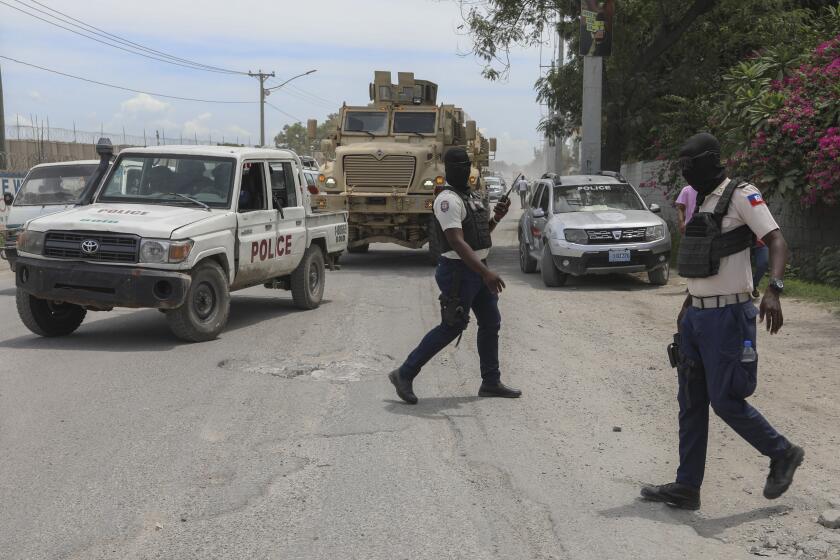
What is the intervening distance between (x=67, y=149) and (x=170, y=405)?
31020mm

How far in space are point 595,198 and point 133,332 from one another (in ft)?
26.9

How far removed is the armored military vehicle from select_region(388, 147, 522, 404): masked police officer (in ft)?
30.7

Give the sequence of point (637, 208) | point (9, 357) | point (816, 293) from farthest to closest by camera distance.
Answer: point (637, 208) → point (816, 293) → point (9, 357)

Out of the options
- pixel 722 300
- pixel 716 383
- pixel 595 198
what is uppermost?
pixel 595 198

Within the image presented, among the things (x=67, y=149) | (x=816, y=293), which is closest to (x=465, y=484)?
(x=816, y=293)

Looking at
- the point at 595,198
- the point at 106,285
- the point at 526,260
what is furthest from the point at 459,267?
the point at 526,260

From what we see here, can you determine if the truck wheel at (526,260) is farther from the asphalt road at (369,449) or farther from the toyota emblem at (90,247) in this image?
the toyota emblem at (90,247)

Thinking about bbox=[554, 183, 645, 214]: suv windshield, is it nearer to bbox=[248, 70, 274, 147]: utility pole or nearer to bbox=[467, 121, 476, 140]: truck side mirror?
bbox=[467, 121, 476, 140]: truck side mirror

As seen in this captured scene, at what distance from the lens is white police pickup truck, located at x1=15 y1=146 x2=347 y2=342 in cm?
861

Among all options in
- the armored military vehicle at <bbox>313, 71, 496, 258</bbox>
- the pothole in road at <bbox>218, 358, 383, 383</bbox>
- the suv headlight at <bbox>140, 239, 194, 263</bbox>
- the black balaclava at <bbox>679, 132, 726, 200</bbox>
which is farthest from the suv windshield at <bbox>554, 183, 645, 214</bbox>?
the black balaclava at <bbox>679, 132, 726, 200</bbox>

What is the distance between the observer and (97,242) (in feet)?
28.6

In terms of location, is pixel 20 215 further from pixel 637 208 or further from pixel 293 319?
pixel 637 208

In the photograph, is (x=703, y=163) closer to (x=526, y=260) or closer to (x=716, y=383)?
(x=716, y=383)

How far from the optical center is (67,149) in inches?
1373
